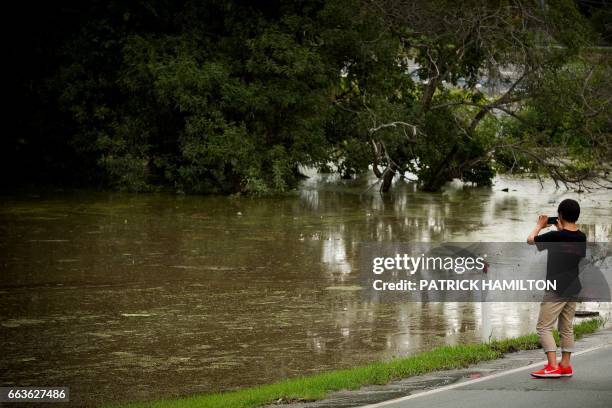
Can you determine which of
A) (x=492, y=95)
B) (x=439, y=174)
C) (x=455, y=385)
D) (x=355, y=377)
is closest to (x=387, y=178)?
(x=439, y=174)

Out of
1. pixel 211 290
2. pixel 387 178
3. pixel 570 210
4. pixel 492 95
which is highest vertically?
pixel 492 95

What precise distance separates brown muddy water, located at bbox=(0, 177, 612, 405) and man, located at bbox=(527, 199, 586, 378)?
2871mm

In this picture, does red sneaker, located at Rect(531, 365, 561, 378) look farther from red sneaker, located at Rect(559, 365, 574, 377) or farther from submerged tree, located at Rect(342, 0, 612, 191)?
submerged tree, located at Rect(342, 0, 612, 191)

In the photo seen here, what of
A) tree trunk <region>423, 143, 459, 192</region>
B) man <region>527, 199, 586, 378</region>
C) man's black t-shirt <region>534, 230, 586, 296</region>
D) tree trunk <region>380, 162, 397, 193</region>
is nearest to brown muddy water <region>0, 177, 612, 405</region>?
tree trunk <region>380, 162, 397, 193</region>

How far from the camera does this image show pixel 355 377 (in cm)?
1031

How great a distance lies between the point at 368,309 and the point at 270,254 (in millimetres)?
5027

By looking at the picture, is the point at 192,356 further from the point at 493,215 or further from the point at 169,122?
the point at 169,122

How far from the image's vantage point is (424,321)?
46.2ft

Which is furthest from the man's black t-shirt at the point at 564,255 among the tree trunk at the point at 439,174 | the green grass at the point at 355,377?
the tree trunk at the point at 439,174

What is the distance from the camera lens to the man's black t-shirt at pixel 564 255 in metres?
9.37

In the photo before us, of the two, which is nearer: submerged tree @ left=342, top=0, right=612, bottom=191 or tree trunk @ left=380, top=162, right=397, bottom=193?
submerged tree @ left=342, top=0, right=612, bottom=191

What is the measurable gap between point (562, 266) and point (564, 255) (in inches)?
4.0

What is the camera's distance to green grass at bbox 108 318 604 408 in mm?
9477

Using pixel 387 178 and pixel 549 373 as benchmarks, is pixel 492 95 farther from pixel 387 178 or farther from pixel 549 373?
pixel 549 373
